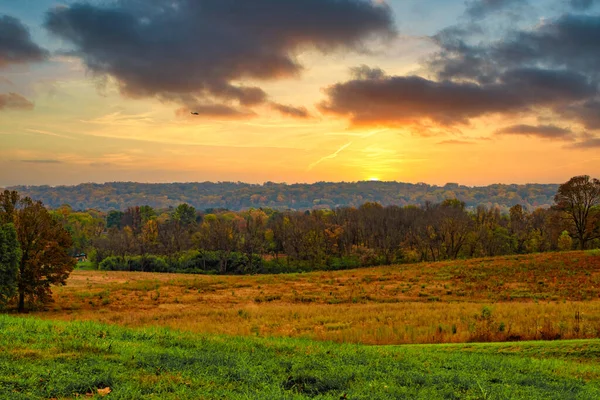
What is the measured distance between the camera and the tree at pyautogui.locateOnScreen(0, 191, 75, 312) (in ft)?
103

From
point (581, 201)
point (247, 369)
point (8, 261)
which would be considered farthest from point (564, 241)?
point (247, 369)

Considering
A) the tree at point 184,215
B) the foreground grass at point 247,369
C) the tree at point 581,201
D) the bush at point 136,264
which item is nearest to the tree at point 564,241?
the tree at point 581,201

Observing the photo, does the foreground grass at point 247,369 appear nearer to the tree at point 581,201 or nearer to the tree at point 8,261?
the tree at point 8,261

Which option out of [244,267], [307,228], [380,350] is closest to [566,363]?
[380,350]

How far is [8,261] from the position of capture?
91.7 feet

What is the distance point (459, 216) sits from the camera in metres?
110

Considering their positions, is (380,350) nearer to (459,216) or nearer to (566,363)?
(566,363)

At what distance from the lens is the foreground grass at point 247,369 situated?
8328 millimetres

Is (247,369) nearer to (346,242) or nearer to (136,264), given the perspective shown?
(136,264)

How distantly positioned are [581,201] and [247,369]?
7800cm

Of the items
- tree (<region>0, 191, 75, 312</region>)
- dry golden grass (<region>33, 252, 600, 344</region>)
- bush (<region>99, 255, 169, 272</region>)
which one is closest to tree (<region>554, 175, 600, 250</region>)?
dry golden grass (<region>33, 252, 600, 344</region>)

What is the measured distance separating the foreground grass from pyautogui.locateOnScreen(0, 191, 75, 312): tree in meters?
19.5

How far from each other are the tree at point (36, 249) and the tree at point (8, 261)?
6.98 feet

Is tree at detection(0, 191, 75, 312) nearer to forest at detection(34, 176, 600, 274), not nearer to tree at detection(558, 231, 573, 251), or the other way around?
forest at detection(34, 176, 600, 274)
